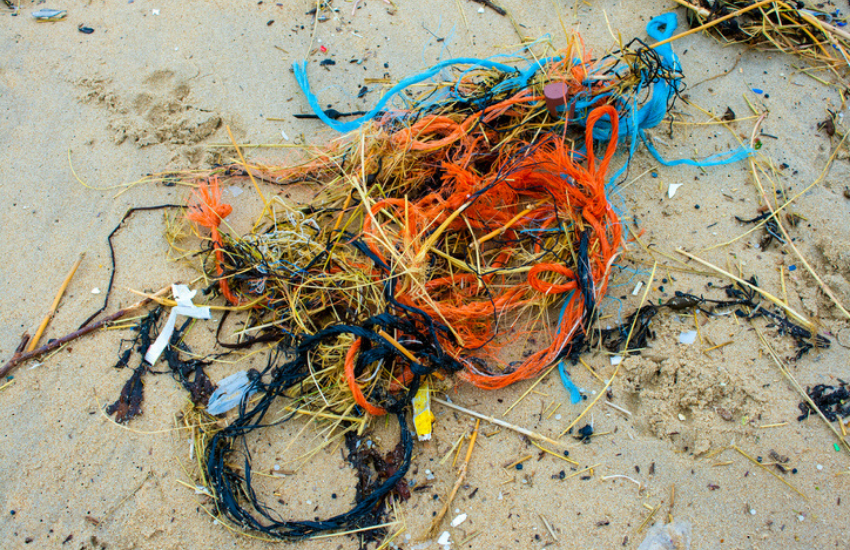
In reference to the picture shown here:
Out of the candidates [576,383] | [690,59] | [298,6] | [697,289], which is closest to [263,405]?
[576,383]

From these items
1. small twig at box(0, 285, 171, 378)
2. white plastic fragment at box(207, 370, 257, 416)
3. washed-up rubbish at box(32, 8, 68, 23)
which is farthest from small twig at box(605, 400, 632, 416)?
washed-up rubbish at box(32, 8, 68, 23)

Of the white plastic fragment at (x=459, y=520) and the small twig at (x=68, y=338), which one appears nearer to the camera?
the white plastic fragment at (x=459, y=520)

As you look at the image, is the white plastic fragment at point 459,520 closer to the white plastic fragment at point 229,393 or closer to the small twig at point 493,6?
the white plastic fragment at point 229,393

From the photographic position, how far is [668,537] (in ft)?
5.64

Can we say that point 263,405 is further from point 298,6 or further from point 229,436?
point 298,6

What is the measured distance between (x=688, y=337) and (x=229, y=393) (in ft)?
6.28

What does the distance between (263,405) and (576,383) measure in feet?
4.17

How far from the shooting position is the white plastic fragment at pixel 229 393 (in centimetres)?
198

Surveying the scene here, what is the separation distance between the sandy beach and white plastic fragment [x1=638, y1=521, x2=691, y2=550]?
31mm

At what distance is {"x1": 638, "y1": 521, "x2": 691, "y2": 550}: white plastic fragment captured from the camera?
67.4 inches

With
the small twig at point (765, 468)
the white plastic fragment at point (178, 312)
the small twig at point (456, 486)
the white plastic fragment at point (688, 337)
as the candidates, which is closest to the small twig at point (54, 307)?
the white plastic fragment at point (178, 312)

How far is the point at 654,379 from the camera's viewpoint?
6.39 ft

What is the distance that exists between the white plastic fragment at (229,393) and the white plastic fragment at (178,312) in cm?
32

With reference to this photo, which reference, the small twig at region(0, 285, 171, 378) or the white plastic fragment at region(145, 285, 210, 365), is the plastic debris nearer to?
the white plastic fragment at region(145, 285, 210, 365)
